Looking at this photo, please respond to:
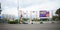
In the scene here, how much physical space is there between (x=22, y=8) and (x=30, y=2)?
1.63 feet

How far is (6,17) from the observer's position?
7.14 m

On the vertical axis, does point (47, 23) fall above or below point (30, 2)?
below

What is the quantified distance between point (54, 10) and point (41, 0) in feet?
2.49

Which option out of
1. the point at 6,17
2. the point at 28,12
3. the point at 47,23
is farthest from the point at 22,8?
the point at 47,23

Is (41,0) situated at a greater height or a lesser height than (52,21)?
greater

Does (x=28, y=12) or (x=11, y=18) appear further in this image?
(x=28, y=12)

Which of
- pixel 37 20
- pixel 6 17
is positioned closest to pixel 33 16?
pixel 37 20

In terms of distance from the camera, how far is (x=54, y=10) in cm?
735

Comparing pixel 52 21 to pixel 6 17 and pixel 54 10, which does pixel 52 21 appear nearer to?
pixel 54 10

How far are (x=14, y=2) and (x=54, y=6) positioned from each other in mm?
1846

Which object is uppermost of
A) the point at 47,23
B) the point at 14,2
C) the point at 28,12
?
the point at 14,2

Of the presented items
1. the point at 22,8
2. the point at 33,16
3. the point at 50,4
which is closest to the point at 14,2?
the point at 22,8

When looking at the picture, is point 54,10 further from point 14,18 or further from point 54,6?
point 14,18

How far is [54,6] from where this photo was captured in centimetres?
737
